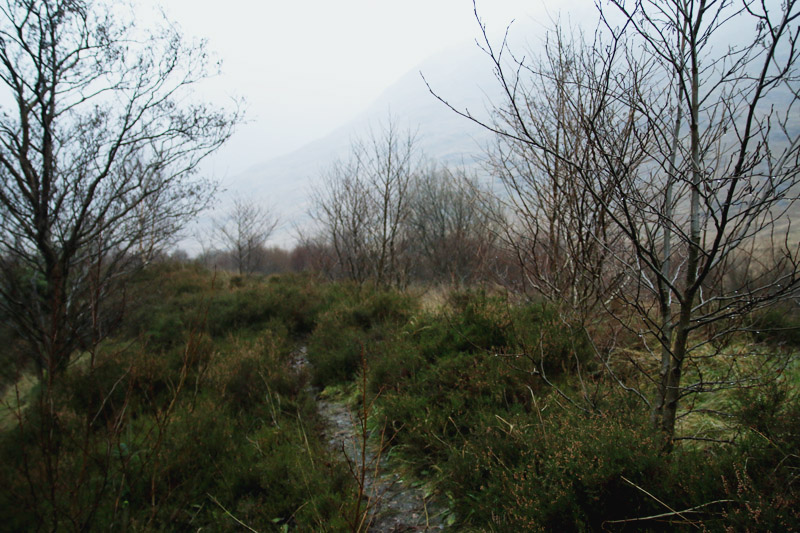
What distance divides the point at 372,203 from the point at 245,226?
1327cm

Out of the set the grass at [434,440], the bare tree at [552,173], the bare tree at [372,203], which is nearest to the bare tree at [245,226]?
the bare tree at [372,203]

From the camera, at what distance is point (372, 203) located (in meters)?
10.2

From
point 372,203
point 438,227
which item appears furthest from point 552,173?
point 438,227

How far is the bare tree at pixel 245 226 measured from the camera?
A: 69.8 ft

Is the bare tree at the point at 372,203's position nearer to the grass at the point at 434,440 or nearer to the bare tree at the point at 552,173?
the grass at the point at 434,440

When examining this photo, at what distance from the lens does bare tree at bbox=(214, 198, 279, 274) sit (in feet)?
69.8

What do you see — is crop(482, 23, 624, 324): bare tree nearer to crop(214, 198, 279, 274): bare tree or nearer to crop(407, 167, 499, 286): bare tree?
crop(407, 167, 499, 286): bare tree

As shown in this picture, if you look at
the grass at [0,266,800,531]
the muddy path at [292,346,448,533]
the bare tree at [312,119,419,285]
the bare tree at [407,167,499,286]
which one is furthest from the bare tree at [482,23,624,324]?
the bare tree at [407,167,499,286]

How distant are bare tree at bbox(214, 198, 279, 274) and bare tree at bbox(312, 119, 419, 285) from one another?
10754mm

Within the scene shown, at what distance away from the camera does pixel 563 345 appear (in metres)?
3.82

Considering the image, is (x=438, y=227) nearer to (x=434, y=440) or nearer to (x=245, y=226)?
(x=245, y=226)

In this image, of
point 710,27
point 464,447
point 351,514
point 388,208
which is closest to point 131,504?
point 351,514

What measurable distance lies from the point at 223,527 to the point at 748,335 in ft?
15.7

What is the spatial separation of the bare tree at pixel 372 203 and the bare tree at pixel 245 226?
10.8 m
